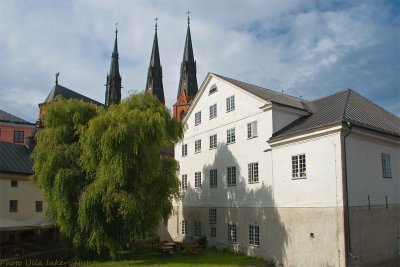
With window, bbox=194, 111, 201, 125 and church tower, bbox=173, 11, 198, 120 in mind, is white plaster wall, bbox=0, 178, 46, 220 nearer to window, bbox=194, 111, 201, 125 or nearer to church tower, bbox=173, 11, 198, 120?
window, bbox=194, 111, 201, 125

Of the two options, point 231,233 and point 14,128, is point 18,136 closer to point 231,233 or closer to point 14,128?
point 14,128

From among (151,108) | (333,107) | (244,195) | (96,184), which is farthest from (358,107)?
(96,184)

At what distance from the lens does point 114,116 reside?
834 inches

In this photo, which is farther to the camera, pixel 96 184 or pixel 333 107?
pixel 333 107

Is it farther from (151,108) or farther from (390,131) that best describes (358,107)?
(151,108)

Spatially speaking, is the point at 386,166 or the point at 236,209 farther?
the point at 236,209

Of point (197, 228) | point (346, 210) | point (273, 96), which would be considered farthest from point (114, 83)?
point (346, 210)

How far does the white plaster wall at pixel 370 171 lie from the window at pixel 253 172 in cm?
610

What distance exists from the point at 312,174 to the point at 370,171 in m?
3.12

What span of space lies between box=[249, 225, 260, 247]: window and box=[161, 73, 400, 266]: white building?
0.06 meters

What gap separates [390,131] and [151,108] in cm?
1353

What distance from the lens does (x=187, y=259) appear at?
21.9 meters

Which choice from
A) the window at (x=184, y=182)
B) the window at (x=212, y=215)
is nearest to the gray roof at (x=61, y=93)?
the window at (x=184, y=182)

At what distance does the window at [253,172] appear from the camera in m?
23.0
